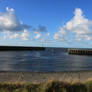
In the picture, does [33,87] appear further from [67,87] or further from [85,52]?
[85,52]

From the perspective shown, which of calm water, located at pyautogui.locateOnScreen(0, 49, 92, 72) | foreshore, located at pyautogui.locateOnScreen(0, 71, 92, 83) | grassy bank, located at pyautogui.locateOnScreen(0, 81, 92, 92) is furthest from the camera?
calm water, located at pyautogui.locateOnScreen(0, 49, 92, 72)

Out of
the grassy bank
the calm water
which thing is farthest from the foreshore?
the calm water

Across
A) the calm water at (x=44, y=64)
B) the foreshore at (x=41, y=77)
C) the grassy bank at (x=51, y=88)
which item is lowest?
the calm water at (x=44, y=64)

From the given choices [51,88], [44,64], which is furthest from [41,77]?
[44,64]

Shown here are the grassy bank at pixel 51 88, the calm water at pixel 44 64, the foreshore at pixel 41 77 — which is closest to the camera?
the grassy bank at pixel 51 88

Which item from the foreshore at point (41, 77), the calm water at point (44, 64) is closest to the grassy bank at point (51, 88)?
the foreshore at point (41, 77)

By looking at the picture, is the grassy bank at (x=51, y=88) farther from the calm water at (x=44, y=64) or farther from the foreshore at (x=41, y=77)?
the calm water at (x=44, y=64)

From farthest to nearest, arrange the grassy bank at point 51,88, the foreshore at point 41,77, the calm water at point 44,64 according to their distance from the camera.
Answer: the calm water at point 44,64 < the foreshore at point 41,77 < the grassy bank at point 51,88

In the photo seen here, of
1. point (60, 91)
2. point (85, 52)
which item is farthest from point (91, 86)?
point (85, 52)

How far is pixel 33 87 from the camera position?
6.94 meters

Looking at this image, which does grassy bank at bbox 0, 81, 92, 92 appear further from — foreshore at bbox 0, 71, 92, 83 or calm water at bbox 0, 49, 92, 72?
calm water at bbox 0, 49, 92, 72

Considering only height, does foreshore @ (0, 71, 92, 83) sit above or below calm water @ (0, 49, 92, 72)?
above

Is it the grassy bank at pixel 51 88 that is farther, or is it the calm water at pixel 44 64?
the calm water at pixel 44 64

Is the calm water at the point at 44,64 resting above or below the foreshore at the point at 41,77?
below
